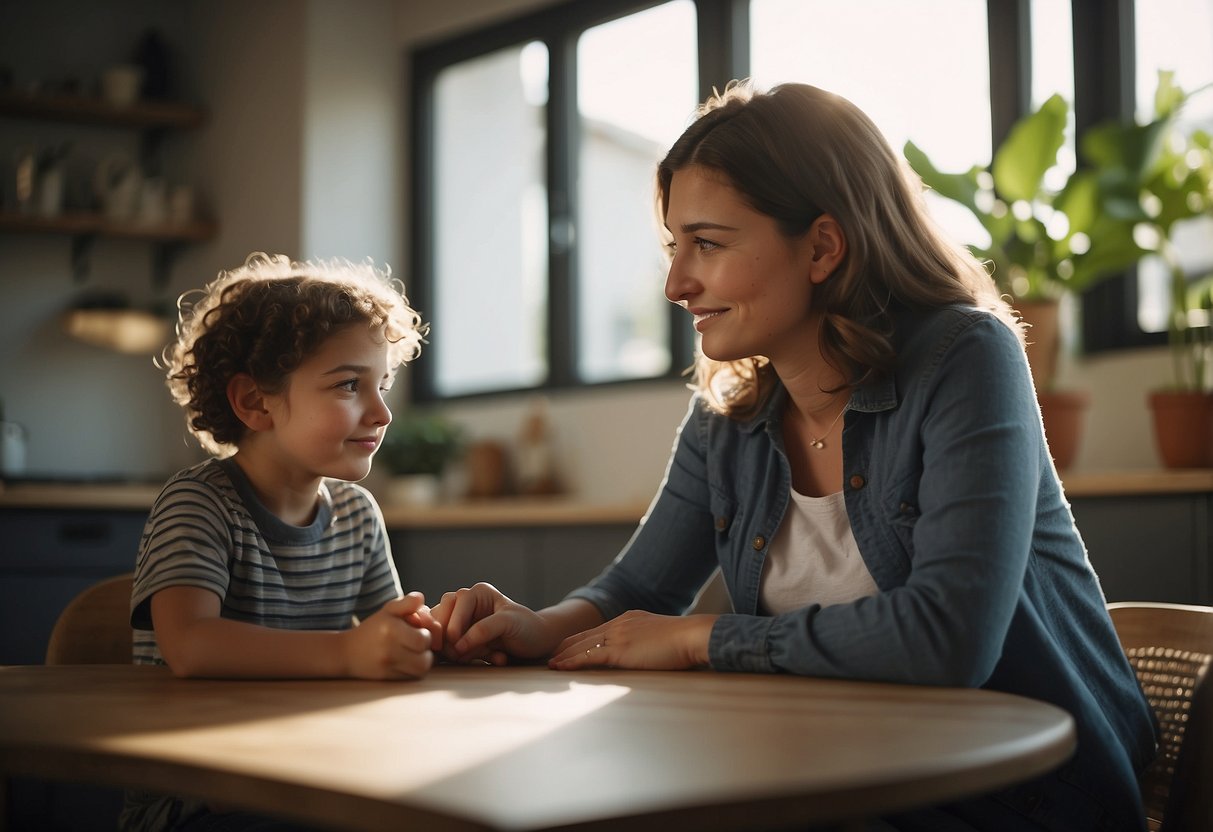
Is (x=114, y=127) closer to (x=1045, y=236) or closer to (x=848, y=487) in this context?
(x=1045, y=236)

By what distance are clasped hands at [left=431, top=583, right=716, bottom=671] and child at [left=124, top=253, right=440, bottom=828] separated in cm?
5

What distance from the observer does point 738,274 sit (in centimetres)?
147

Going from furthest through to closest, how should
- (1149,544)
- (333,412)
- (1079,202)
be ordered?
(1079,202) < (1149,544) < (333,412)

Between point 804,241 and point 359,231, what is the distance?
359 centimetres

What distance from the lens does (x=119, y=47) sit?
16.2ft

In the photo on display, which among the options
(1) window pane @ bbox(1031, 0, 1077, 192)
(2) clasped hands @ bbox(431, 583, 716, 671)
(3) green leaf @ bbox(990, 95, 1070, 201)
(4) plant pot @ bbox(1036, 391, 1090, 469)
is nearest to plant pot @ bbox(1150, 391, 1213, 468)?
(4) plant pot @ bbox(1036, 391, 1090, 469)

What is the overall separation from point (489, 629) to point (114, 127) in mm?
4140

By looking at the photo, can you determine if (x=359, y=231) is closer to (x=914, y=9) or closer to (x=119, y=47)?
(x=119, y=47)

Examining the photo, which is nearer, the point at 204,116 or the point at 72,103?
the point at 72,103

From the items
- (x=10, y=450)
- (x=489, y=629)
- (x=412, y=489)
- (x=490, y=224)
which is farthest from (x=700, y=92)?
(x=489, y=629)

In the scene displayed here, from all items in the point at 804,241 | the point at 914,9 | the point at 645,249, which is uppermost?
the point at 914,9

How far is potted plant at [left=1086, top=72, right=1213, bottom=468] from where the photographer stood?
258 centimetres

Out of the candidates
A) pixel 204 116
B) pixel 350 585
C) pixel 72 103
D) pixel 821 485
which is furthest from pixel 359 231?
pixel 821 485

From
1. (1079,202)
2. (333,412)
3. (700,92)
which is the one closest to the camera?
(333,412)
